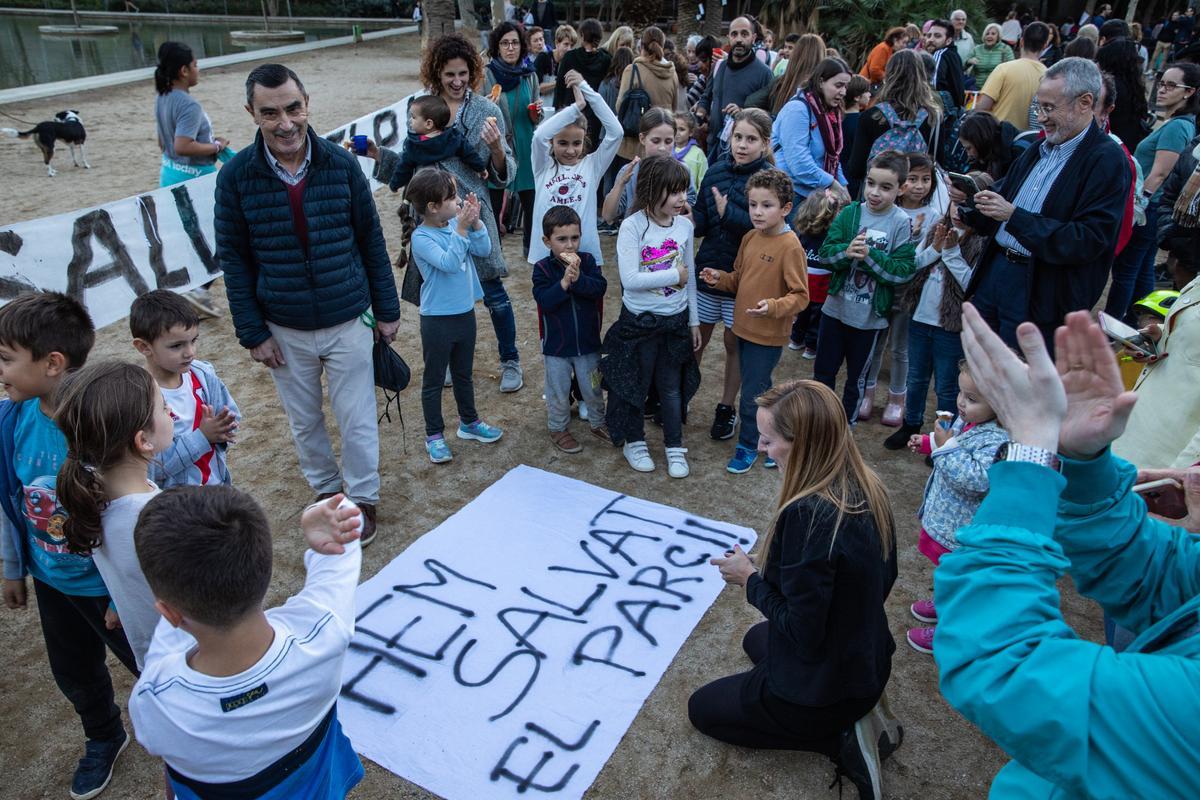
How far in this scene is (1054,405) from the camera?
120 centimetres

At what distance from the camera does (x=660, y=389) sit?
4.46 m

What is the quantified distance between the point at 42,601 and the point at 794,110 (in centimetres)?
497

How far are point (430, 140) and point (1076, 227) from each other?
339 centimetres

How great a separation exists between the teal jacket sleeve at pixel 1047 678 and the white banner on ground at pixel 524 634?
1.84 m

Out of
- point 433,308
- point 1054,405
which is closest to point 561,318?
point 433,308

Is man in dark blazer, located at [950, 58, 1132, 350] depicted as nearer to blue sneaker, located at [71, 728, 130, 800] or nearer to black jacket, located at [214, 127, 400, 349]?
black jacket, located at [214, 127, 400, 349]

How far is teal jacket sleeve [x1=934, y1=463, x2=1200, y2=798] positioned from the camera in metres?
1.06

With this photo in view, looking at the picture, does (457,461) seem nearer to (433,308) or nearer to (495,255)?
(433,308)

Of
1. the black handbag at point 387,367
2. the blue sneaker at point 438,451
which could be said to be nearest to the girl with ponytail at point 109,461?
the black handbag at point 387,367

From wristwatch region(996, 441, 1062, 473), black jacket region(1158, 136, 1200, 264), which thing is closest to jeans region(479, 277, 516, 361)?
wristwatch region(996, 441, 1062, 473)

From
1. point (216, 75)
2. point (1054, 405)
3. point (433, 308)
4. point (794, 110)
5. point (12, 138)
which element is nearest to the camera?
point (1054, 405)

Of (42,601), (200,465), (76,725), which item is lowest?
(76,725)

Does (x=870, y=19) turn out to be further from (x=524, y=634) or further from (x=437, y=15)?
(x=524, y=634)

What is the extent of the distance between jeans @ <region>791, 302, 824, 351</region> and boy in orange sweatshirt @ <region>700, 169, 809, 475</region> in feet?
5.26
